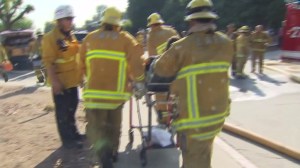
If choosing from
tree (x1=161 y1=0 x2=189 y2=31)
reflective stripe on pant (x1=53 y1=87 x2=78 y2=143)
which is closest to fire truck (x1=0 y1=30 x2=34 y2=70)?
reflective stripe on pant (x1=53 y1=87 x2=78 y2=143)

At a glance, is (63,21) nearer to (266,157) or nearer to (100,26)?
(100,26)

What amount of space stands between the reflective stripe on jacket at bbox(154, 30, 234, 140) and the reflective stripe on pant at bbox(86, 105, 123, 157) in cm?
152

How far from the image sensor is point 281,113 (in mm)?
8805

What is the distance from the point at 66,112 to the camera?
6527mm

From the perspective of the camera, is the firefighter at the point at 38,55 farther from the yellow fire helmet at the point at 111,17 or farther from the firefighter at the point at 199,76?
the firefighter at the point at 199,76

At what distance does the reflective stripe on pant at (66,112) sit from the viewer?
6441mm

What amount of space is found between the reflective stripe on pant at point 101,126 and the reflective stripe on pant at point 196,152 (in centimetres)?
151

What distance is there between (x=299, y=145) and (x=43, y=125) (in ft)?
14.8

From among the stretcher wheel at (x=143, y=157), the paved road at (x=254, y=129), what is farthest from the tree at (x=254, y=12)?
the stretcher wheel at (x=143, y=157)

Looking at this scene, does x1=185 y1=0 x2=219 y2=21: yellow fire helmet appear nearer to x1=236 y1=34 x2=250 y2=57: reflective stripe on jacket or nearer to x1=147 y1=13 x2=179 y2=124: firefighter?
x1=147 y1=13 x2=179 y2=124: firefighter

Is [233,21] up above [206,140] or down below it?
above

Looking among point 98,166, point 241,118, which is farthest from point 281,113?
point 98,166

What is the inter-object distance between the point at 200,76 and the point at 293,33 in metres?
14.9

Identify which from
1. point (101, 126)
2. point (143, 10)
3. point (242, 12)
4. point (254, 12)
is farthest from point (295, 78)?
point (143, 10)
